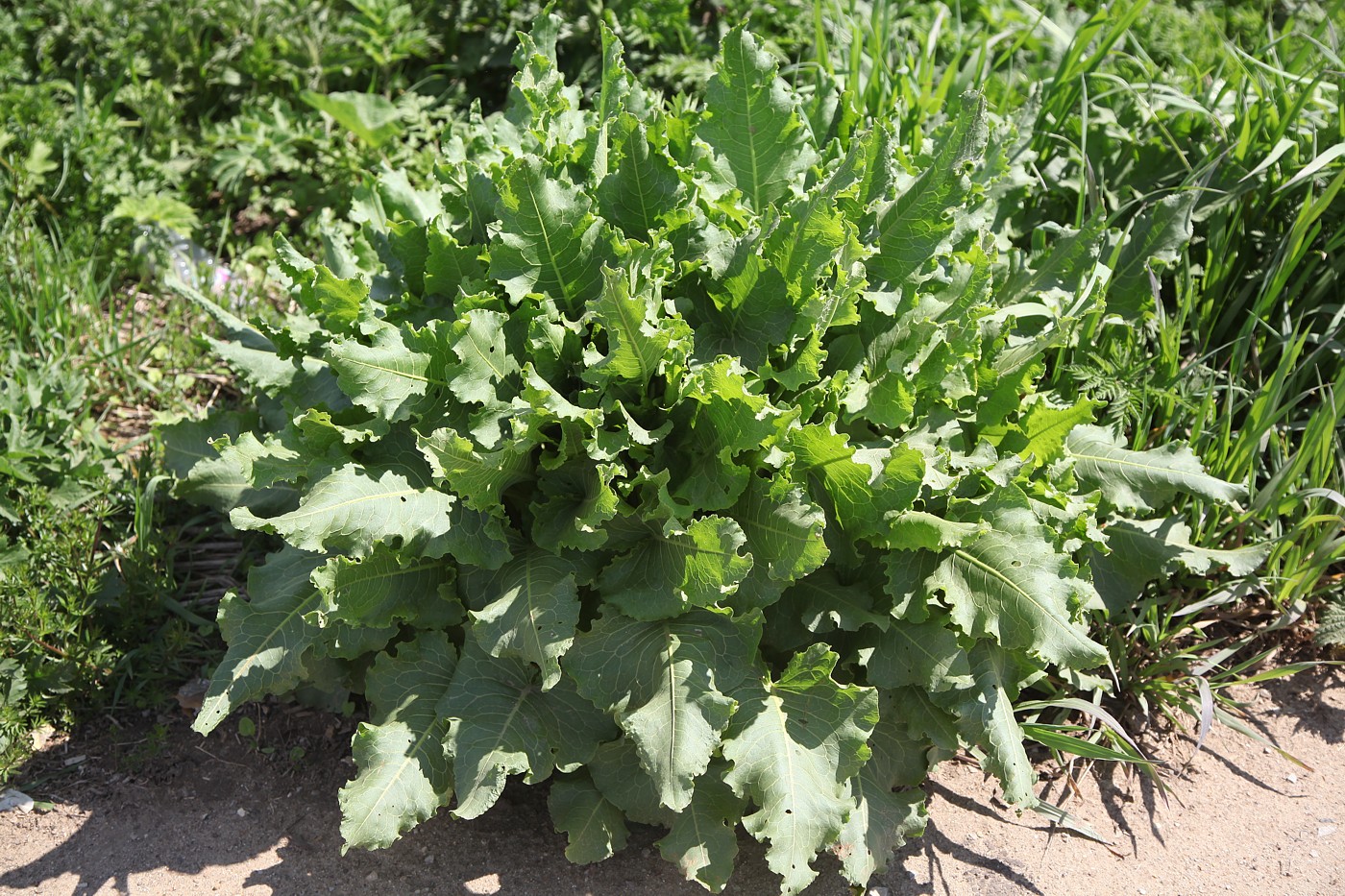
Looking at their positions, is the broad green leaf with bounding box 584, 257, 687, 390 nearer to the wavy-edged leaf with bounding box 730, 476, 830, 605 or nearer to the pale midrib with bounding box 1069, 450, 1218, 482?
the wavy-edged leaf with bounding box 730, 476, 830, 605

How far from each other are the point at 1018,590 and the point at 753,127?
4.14 ft

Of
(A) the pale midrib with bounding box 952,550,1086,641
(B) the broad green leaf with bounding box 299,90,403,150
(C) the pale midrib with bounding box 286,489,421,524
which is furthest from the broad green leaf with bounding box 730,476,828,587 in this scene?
(B) the broad green leaf with bounding box 299,90,403,150

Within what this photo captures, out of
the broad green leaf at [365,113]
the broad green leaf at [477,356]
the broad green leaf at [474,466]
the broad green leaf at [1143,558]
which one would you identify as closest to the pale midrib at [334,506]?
→ the broad green leaf at [474,466]

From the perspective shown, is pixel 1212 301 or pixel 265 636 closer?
pixel 265 636

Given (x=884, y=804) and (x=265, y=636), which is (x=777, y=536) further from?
(x=265, y=636)

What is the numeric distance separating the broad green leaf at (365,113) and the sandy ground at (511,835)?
91.1 inches

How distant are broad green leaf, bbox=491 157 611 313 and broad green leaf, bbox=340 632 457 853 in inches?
33.6

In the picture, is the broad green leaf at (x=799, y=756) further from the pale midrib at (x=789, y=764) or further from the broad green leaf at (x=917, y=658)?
the broad green leaf at (x=917, y=658)

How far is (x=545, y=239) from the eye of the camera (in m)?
2.47

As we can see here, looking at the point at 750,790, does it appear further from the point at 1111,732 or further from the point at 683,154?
the point at 683,154

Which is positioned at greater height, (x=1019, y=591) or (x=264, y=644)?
(x=1019, y=591)

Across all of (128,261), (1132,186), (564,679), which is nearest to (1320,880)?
(564,679)

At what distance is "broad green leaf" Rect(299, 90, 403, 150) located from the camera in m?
4.21

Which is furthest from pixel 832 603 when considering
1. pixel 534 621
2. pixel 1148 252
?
pixel 1148 252
